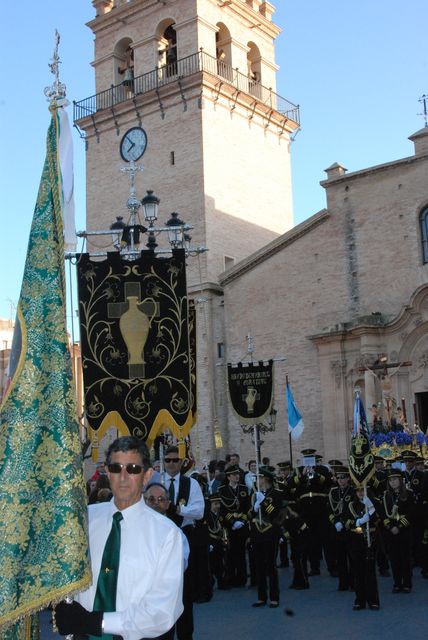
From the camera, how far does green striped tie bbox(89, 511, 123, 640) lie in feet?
11.0

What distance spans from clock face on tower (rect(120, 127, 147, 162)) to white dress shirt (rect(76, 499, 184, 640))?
2941cm

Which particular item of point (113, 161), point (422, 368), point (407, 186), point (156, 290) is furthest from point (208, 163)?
point (156, 290)

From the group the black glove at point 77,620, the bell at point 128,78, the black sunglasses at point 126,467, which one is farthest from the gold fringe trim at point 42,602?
the bell at point 128,78

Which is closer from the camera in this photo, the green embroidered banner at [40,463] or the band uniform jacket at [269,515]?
the green embroidered banner at [40,463]

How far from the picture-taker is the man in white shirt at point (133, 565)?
321 centimetres

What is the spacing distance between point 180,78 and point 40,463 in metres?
28.8

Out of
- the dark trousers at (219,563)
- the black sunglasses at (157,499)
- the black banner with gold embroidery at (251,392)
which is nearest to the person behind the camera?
the black sunglasses at (157,499)

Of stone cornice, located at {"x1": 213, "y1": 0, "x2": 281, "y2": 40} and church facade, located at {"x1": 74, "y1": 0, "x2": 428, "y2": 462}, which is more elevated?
stone cornice, located at {"x1": 213, "y1": 0, "x2": 281, "y2": 40}

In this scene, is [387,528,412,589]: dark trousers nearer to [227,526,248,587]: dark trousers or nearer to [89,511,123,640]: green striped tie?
[227,526,248,587]: dark trousers

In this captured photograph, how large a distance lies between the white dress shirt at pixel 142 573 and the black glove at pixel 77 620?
42 millimetres

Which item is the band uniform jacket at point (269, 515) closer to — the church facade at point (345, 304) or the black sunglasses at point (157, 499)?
the black sunglasses at point (157, 499)

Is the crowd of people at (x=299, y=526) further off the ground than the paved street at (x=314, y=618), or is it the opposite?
the crowd of people at (x=299, y=526)

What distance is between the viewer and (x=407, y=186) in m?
26.1

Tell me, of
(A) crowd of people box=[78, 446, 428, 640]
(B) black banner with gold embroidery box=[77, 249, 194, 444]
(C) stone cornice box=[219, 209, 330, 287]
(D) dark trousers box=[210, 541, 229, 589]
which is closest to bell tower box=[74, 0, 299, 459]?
(C) stone cornice box=[219, 209, 330, 287]
